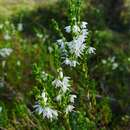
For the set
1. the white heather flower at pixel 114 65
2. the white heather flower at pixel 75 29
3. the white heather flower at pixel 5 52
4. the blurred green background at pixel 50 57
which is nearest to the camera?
the white heather flower at pixel 75 29

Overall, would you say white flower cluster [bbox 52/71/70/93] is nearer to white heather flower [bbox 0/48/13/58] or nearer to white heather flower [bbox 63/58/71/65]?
white heather flower [bbox 63/58/71/65]

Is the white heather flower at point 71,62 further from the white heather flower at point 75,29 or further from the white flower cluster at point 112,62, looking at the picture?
the white flower cluster at point 112,62

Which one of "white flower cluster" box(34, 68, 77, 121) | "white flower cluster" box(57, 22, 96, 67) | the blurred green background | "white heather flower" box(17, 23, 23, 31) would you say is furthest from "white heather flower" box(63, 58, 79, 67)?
"white heather flower" box(17, 23, 23, 31)

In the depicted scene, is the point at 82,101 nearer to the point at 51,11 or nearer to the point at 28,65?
the point at 28,65

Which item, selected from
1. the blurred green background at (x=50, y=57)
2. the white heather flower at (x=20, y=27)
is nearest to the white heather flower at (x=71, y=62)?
the blurred green background at (x=50, y=57)

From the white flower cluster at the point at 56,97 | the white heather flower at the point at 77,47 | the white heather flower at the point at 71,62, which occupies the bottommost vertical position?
the white flower cluster at the point at 56,97

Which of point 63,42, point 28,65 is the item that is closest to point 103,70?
point 28,65

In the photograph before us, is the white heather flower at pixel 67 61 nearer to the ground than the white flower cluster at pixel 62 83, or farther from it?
farther from it

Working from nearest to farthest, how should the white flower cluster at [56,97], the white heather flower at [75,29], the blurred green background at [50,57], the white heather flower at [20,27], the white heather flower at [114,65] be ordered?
the white flower cluster at [56,97] → the white heather flower at [75,29] → the blurred green background at [50,57] → the white heather flower at [114,65] → the white heather flower at [20,27]

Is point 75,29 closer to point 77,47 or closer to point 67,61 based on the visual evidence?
point 77,47

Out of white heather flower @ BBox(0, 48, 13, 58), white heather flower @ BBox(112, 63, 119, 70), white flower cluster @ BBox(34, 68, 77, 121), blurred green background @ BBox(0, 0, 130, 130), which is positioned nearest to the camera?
white flower cluster @ BBox(34, 68, 77, 121)

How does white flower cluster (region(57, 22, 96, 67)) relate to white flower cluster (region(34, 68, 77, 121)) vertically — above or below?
above
